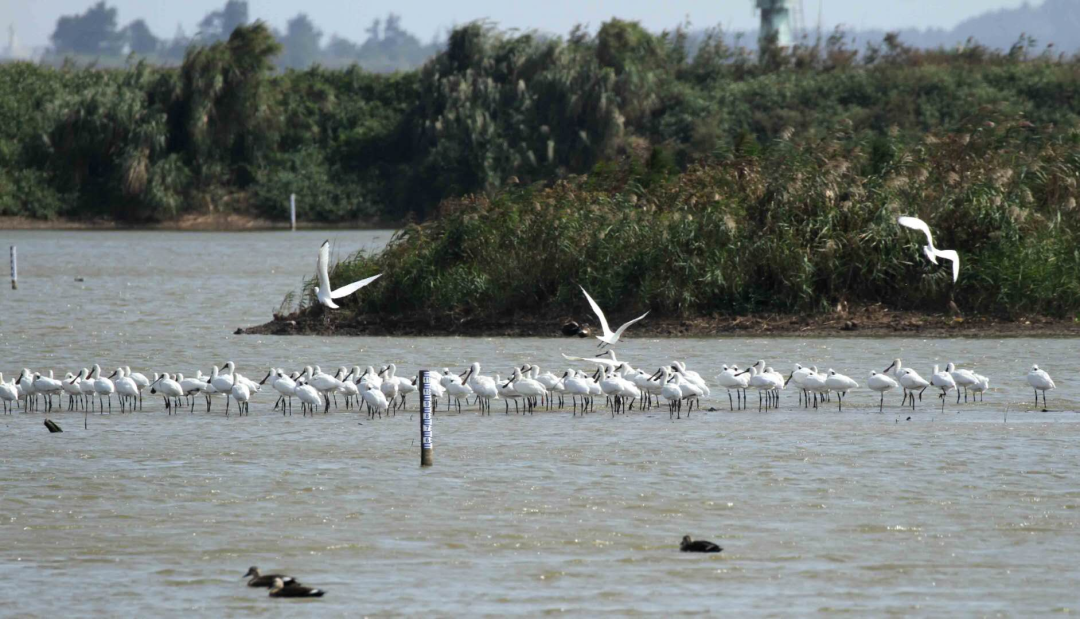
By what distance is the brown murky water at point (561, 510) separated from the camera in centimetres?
977

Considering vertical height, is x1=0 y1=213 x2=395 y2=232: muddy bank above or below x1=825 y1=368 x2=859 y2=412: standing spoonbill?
above

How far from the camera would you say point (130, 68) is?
6500cm

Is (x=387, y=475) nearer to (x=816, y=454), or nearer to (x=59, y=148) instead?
(x=816, y=454)

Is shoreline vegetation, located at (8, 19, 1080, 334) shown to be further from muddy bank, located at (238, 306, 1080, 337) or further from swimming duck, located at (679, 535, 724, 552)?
swimming duck, located at (679, 535, 724, 552)

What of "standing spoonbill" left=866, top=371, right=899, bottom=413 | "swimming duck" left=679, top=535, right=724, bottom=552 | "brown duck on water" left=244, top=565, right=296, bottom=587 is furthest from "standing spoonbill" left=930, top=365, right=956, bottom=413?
"brown duck on water" left=244, top=565, right=296, bottom=587

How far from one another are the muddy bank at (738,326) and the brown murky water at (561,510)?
2910 mm

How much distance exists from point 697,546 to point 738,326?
46.9 feet

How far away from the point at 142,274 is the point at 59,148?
848 inches

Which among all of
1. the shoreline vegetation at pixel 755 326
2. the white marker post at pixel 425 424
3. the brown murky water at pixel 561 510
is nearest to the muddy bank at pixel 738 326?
the shoreline vegetation at pixel 755 326

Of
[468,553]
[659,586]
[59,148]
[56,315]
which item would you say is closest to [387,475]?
[468,553]

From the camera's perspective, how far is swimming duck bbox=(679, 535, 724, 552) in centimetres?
1067

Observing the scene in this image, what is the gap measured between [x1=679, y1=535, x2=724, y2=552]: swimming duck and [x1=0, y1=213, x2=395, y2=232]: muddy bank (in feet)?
170

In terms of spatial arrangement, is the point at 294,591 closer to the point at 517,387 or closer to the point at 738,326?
the point at 517,387

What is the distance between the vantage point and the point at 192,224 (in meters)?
62.0
